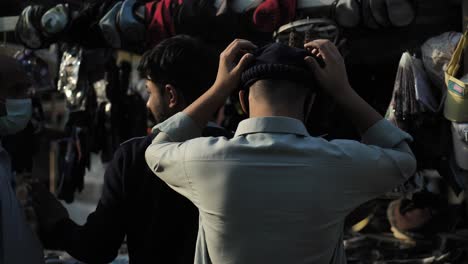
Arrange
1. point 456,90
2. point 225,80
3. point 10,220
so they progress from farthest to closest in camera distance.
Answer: point 456,90
point 10,220
point 225,80

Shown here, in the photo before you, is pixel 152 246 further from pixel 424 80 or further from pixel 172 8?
pixel 172 8

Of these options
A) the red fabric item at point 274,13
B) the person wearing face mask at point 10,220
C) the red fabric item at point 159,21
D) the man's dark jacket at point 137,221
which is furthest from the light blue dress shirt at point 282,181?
the red fabric item at point 159,21

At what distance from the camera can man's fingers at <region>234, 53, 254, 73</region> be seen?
1140 mm

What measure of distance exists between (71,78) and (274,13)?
1839 millimetres

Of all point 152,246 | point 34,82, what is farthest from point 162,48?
point 34,82

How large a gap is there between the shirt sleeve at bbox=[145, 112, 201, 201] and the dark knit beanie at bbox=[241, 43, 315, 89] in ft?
0.58

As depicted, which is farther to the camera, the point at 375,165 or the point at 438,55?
the point at 438,55

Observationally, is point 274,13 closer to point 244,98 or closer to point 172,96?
point 172,96

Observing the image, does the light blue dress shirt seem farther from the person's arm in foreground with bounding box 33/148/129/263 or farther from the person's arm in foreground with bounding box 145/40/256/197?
the person's arm in foreground with bounding box 33/148/129/263

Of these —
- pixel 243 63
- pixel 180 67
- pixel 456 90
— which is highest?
pixel 243 63

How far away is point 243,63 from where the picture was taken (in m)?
1.14

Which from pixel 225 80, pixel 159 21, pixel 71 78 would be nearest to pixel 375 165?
pixel 225 80

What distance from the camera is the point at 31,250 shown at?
1680mm

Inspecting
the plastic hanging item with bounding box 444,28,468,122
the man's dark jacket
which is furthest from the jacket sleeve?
the plastic hanging item with bounding box 444,28,468,122
